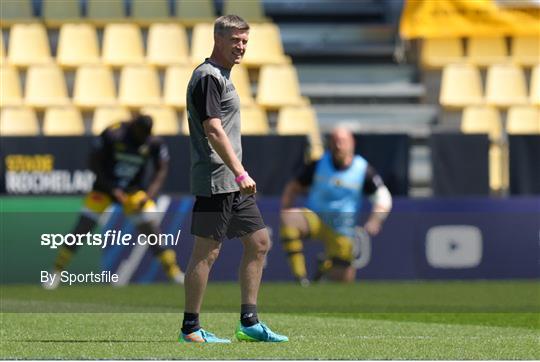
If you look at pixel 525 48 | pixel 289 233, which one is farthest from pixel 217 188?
pixel 525 48

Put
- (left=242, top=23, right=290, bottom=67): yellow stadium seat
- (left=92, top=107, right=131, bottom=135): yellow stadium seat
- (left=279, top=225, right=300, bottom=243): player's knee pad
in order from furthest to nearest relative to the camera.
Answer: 1. (left=242, top=23, right=290, bottom=67): yellow stadium seat
2. (left=92, top=107, right=131, bottom=135): yellow stadium seat
3. (left=279, top=225, right=300, bottom=243): player's knee pad

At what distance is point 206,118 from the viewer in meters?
6.60

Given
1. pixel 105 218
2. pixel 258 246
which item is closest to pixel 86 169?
pixel 105 218

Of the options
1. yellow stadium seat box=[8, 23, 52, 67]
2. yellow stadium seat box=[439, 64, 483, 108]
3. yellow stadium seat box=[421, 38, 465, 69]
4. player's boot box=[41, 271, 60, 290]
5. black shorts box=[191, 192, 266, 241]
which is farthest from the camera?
yellow stadium seat box=[421, 38, 465, 69]

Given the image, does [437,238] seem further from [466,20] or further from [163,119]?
[466,20]

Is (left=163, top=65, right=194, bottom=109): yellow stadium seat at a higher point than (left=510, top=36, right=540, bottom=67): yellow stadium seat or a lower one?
lower

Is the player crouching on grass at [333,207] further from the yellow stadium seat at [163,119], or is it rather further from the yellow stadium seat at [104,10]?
the yellow stadium seat at [104,10]

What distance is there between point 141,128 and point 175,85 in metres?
4.08

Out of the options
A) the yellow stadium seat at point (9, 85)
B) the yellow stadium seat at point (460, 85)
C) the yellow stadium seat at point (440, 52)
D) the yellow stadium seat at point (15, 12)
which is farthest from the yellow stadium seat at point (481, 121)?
the yellow stadium seat at point (15, 12)

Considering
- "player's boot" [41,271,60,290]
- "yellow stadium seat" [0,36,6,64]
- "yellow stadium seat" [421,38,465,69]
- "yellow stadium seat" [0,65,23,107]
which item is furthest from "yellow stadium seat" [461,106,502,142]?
"player's boot" [41,271,60,290]

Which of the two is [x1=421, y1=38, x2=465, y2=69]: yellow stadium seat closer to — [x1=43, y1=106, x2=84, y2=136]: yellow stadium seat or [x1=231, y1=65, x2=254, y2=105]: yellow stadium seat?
[x1=231, y1=65, x2=254, y2=105]: yellow stadium seat

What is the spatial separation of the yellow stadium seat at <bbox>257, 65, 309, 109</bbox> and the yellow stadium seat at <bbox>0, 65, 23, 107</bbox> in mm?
3147

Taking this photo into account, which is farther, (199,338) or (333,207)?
(333,207)

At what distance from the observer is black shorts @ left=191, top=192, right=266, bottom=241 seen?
673cm
